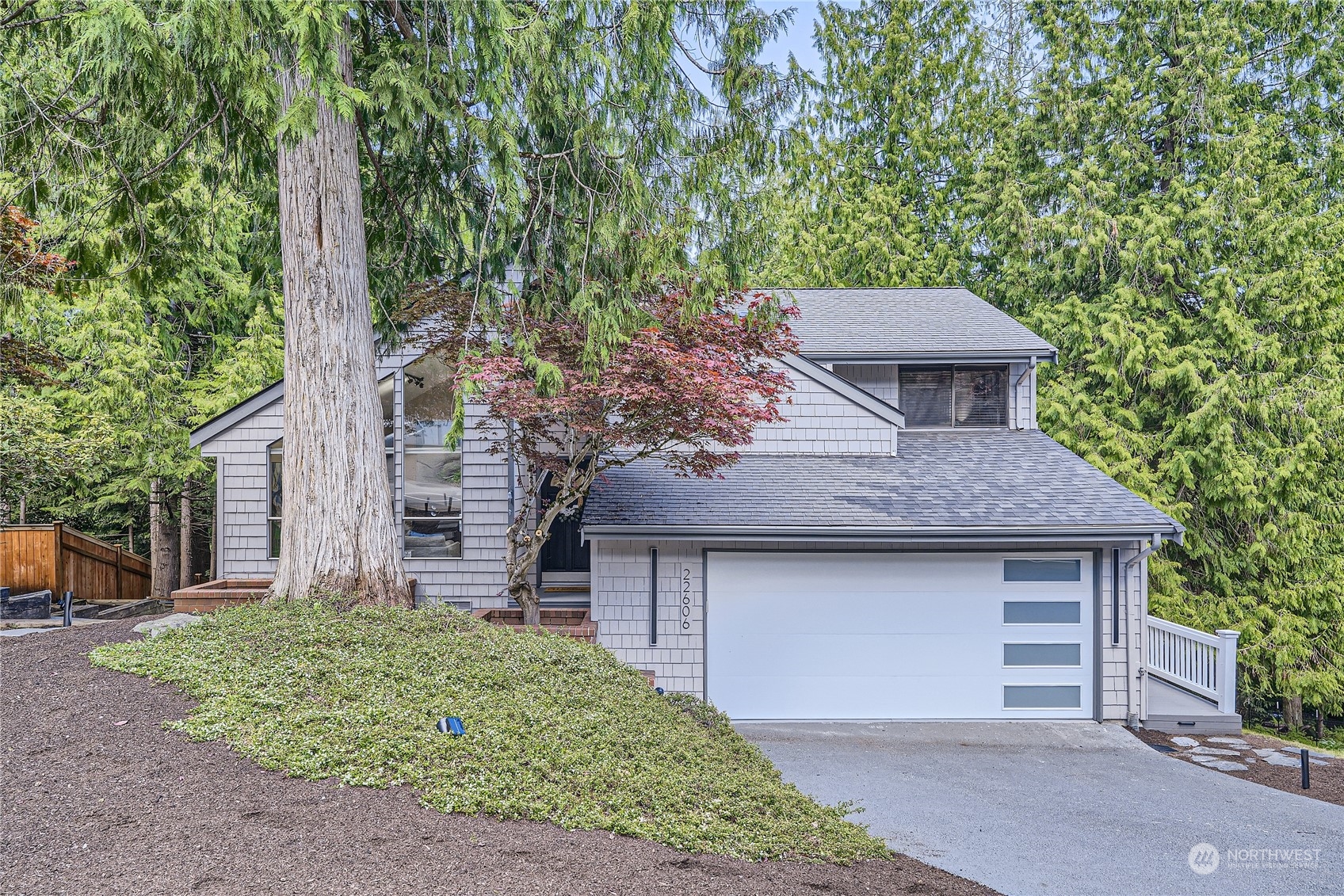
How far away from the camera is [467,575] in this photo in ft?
34.7

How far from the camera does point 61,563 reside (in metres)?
13.9

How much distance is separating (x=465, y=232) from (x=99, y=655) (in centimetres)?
541

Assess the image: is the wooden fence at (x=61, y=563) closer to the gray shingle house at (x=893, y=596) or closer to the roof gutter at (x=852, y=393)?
the gray shingle house at (x=893, y=596)

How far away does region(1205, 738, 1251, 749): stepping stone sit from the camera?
8758 mm

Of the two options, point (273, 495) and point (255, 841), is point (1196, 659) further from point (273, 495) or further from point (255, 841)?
point (273, 495)

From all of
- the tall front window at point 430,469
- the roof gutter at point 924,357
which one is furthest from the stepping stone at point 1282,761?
the tall front window at point 430,469

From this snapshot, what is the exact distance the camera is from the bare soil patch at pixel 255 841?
3.14 m

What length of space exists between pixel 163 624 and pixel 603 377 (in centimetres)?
442

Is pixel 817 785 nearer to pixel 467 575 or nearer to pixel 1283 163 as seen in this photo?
pixel 467 575

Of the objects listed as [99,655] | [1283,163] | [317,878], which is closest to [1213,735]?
[317,878]

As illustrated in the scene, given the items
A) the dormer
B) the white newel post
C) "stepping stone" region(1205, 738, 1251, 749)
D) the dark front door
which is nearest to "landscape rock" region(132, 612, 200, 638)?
the dark front door

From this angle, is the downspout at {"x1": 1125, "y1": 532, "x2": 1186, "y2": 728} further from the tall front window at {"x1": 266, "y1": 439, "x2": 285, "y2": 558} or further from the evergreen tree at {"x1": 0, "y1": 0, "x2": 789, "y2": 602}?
the tall front window at {"x1": 266, "y1": 439, "x2": 285, "y2": 558}

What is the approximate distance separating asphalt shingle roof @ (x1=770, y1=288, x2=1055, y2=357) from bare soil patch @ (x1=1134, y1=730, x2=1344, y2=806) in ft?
18.2

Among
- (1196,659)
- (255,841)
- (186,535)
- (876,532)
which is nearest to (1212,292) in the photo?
(1196,659)
